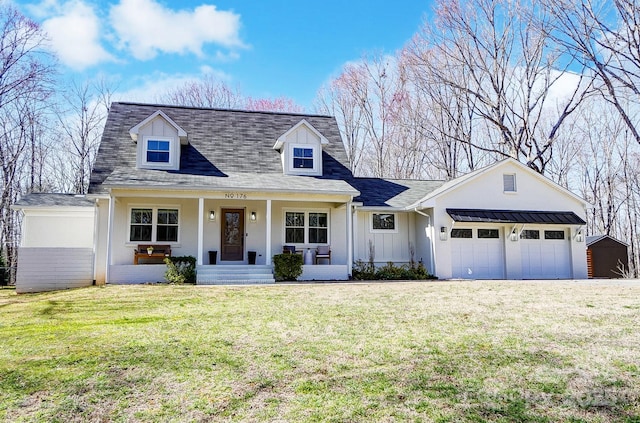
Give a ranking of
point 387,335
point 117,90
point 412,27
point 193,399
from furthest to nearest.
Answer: point 117,90 < point 412,27 < point 387,335 < point 193,399

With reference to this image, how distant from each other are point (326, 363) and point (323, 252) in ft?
35.8

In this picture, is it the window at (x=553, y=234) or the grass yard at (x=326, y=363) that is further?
the window at (x=553, y=234)

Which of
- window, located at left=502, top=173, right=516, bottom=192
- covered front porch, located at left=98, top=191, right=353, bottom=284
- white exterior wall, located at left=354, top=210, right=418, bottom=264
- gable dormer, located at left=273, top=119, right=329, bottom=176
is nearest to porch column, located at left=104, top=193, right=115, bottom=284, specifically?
covered front porch, located at left=98, top=191, right=353, bottom=284

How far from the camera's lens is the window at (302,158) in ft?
52.3

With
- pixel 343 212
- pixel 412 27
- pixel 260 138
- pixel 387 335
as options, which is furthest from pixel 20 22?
pixel 387 335

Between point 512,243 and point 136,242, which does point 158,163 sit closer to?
point 136,242

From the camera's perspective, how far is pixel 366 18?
1966 centimetres

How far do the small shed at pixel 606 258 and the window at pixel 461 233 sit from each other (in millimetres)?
7447

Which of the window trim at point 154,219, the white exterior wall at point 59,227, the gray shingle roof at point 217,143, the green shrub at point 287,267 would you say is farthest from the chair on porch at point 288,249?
the white exterior wall at point 59,227

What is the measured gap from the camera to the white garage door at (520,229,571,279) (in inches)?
629

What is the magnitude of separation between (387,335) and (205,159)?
1189 cm

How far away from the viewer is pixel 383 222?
16.2 m

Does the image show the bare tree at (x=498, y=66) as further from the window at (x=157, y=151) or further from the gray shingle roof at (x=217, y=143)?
the window at (x=157, y=151)

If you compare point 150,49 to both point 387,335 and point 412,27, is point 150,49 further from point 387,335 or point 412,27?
point 387,335
